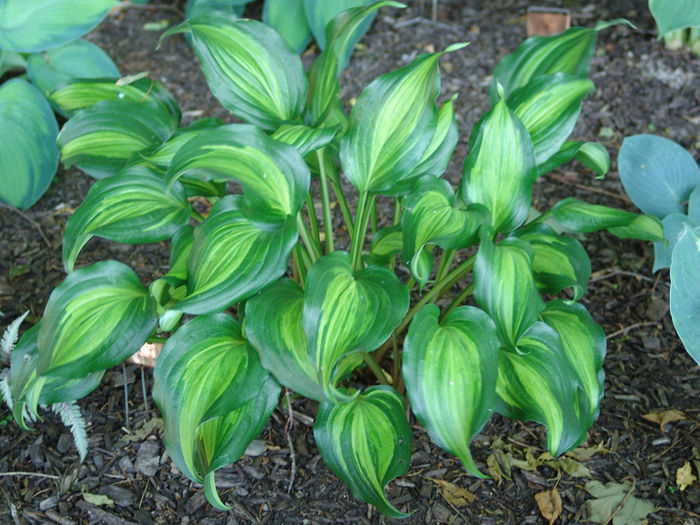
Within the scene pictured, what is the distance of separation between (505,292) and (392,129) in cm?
44

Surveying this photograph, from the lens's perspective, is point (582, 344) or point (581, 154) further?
point (581, 154)

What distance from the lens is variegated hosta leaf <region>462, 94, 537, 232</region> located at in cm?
143

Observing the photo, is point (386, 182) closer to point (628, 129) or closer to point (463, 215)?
point (463, 215)

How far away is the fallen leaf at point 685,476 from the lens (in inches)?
65.5

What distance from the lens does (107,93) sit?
6.00 ft

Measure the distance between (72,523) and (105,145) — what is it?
90 cm

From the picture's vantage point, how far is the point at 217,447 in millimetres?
1409

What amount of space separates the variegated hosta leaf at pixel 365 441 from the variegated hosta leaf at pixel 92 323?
413 mm

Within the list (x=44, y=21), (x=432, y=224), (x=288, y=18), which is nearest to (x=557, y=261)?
(x=432, y=224)

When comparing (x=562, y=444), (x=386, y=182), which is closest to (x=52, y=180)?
(x=386, y=182)

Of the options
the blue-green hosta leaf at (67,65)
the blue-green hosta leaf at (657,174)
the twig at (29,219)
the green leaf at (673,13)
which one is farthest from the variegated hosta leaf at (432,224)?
the blue-green hosta leaf at (67,65)

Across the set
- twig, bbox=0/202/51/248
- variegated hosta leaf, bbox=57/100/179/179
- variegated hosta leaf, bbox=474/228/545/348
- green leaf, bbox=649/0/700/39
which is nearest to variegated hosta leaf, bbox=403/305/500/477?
variegated hosta leaf, bbox=474/228/545/348

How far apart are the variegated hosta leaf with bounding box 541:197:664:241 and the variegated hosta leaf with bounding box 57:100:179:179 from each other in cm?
100

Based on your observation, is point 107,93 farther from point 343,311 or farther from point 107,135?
point 343,311
